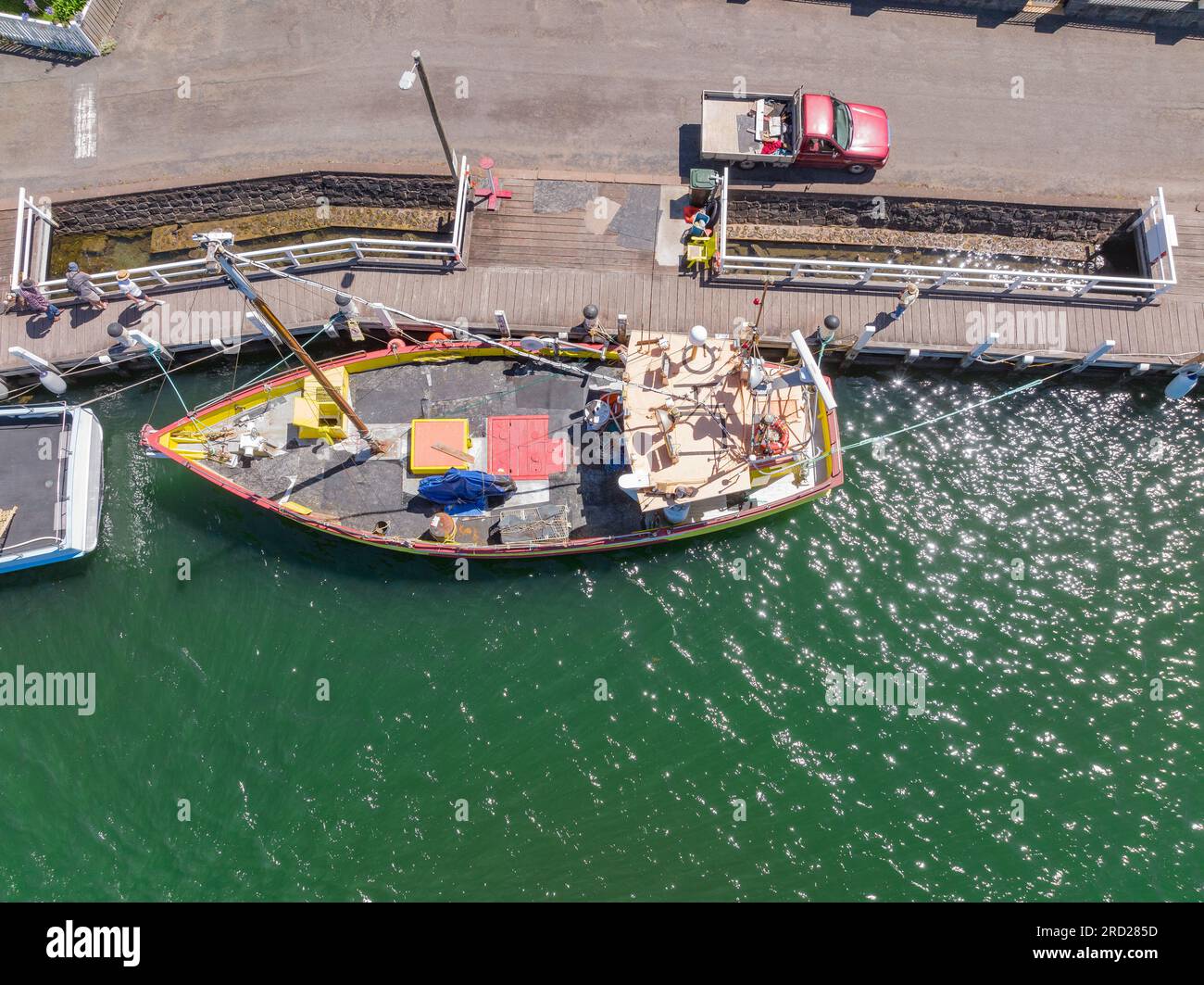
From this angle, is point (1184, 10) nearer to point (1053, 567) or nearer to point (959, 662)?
point (1053, 567)

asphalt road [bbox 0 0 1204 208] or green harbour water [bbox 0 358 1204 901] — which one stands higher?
asphalt road [bbox 0 0 1204 208]

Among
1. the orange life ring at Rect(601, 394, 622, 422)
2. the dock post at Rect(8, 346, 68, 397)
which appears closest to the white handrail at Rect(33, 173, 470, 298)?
the dock post at Rect(8, 346, 68, 397)

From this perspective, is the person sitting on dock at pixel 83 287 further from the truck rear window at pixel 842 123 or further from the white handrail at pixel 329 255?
the truck rear window at pixel 842 123

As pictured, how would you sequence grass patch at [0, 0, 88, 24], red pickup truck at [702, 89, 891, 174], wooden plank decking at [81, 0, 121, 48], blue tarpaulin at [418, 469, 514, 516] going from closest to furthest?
blue tarpaulin at [418, 469, 514, 516], red pickup truck at [702, 89, 891, 174], grass patch at [0, 0, 88, 24], wooden plank decking at [81, 0, 121, 48]

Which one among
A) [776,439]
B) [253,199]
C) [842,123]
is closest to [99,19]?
A: [253,199]

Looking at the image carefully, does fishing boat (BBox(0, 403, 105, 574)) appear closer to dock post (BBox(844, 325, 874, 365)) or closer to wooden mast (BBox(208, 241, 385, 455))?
wooden mast (BBox(208, 241, 385, 455))

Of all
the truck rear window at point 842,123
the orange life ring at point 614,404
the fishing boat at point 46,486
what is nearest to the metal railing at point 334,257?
the fishing boat at point 46,486

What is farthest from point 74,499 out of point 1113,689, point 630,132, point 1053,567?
point 1113,689
